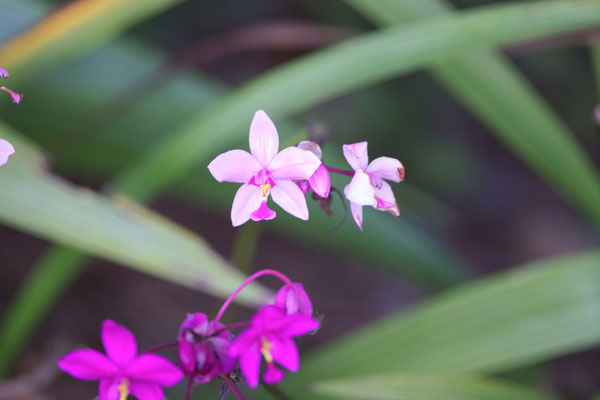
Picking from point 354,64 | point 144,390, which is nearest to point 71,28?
point 354,64

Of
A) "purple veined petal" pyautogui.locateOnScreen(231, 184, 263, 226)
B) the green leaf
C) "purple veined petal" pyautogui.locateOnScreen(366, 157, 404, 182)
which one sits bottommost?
"purple veined petal" pyautogui.locateOnScreen(231, 184, 263, 226)

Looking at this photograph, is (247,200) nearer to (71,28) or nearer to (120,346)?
(120,346)

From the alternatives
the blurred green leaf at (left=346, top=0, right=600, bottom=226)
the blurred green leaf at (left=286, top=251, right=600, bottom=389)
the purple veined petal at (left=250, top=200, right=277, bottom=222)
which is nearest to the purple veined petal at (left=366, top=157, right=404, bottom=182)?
the purple veined petal at (left=250, top=200, right=277, bottom=222)

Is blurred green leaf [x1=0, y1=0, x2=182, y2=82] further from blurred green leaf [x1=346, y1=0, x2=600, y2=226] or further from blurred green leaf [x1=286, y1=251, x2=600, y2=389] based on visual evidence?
blurred green leaf [x1=286, y1=251, x2=600, y2=389]

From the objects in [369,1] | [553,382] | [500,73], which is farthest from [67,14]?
[553,382]

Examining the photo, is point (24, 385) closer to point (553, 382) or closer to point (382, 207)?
point (382, 207)

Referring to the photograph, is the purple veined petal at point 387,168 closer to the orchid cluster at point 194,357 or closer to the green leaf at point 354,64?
the orchid cluster at point 194,357
